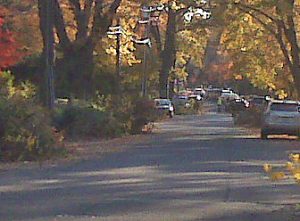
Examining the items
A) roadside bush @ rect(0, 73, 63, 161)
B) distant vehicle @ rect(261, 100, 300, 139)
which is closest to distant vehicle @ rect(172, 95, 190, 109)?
distant vehicle @ rect(261, 100, 300, 139)

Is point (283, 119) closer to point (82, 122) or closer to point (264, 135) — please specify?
point (264, 135)

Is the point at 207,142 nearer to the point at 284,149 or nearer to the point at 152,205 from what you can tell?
the point at 284,149

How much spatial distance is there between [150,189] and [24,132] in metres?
8.99

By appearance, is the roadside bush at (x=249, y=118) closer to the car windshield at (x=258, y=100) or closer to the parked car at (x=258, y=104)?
the parked car at (x=258, y=104)

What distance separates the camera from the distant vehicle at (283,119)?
126ft

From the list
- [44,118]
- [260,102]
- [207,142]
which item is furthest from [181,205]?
[260,102]

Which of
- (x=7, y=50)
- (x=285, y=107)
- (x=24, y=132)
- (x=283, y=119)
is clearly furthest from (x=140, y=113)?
(x=24, y=132)

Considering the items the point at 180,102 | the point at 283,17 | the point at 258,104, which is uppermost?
the point at 283,17

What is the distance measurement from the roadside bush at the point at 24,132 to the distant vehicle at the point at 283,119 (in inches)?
529

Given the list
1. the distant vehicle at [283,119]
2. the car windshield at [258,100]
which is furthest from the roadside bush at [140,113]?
the car windshield at [258,100]

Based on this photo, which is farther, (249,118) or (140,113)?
(249,118)

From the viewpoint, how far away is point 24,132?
1024 inches

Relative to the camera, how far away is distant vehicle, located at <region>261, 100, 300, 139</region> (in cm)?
3834

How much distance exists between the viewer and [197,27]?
54.8 meters
